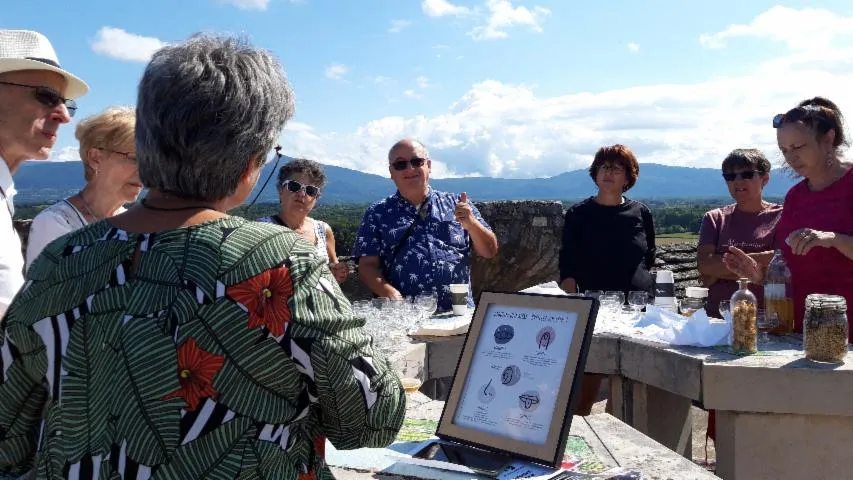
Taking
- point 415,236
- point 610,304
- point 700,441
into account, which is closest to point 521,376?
point 610,304

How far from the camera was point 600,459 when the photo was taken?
1.98 metres

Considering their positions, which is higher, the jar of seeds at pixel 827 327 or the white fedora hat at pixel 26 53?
the white fedora hat at pixel 26 53

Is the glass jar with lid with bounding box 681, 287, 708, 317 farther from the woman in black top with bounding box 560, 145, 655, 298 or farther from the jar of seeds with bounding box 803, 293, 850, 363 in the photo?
the jar of seeds with bounding box 803, 293, 850, 363

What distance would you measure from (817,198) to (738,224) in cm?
104

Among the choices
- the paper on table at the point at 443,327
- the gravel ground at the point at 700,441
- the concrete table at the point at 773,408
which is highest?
the paper on table at the point at 443,327

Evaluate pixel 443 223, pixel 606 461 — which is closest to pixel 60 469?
pixel 606 461

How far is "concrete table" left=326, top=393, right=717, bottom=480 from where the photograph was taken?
1.88 m

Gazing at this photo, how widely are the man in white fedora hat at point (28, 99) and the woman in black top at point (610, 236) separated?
3.28m

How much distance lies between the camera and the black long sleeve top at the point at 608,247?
16.0ft

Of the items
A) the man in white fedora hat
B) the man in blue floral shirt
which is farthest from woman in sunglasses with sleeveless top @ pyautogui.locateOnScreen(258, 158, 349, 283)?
the man in white fedora hat

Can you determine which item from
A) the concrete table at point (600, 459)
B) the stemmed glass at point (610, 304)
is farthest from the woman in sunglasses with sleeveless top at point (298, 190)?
the concrete table at point (600, 459)

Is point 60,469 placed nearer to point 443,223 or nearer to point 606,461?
point 606,461

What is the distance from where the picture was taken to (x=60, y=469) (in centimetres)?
134

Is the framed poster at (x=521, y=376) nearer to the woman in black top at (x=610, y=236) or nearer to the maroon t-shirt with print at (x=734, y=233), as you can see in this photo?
the woman in black top at (x=610, y=236)
